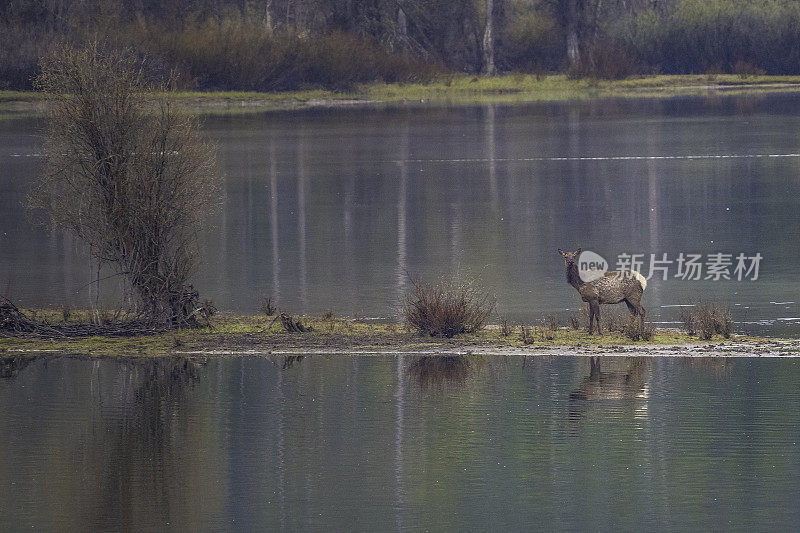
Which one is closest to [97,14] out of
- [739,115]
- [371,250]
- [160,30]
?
[160,30]

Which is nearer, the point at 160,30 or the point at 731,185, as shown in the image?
the point at 731,185

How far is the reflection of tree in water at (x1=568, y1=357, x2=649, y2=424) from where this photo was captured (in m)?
12.9

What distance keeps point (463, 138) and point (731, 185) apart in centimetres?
1747

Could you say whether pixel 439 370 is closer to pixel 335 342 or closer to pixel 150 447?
pixel 335 342

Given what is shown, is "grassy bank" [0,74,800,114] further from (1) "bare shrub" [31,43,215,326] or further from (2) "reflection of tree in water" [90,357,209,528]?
(2) "reflection of tree in water" [90,357,209,528]

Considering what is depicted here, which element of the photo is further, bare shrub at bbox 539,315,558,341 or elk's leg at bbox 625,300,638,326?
bare shrub at bbox 539,315,558,341

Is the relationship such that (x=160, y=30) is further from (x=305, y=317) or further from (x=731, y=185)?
(x=305, y=317)

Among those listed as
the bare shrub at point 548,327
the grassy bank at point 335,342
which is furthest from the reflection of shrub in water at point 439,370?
the bare shrub at point 548,327

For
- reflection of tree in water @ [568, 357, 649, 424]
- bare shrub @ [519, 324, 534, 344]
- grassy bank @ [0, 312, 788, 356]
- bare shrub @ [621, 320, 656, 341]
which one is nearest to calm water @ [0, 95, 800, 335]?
grassy bank @ [0, 312, 788, 356]

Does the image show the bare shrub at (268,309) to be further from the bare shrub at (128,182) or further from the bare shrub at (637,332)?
the bare shrub at (637,332)

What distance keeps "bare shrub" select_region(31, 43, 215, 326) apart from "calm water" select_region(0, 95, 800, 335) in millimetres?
2156

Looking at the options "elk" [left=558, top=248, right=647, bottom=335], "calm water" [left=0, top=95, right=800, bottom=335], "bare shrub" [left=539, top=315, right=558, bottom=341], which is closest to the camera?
"elk" [left=558, top=248, right=647, bottom=335]

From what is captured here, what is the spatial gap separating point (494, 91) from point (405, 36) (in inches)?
425

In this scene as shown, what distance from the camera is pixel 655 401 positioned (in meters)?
13.0
